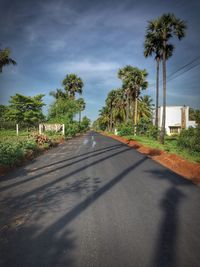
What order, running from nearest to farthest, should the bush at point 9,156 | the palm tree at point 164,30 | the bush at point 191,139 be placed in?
the bush at point 9,156
the bush at point 191,139
the palm tree at point 164,30

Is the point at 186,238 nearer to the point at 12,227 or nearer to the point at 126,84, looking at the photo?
the point at 12,227

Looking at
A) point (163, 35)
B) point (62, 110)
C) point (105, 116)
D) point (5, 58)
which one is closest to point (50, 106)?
point (62, 110)

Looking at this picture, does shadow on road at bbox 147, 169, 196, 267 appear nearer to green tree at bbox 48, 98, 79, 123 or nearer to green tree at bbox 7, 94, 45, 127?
green tree at bbox 48, 98, 79, 123

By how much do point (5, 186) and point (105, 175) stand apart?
3.60 metres

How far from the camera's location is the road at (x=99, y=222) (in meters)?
3.25

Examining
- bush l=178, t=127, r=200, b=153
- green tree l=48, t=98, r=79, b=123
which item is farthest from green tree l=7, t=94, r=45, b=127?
bush l=178, t=127, r=200, b=153

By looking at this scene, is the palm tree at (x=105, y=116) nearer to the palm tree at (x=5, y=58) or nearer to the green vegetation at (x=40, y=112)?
the green vegetation at (x=40, y=112)

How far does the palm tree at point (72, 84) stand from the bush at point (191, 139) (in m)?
39.6

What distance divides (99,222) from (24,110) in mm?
50454

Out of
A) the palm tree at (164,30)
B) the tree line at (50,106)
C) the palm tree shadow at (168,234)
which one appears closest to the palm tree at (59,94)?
the tree line at (50,106)

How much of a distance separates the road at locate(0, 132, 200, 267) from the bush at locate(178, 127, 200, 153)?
8.05m

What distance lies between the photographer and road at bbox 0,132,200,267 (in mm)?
3251

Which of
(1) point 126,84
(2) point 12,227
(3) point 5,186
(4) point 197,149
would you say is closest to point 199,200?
(2) point 12,227

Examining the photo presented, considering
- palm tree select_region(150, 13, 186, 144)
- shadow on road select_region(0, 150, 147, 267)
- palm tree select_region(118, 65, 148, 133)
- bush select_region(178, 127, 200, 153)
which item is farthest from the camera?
palm tree select_region(118, 65, 148, 133)
